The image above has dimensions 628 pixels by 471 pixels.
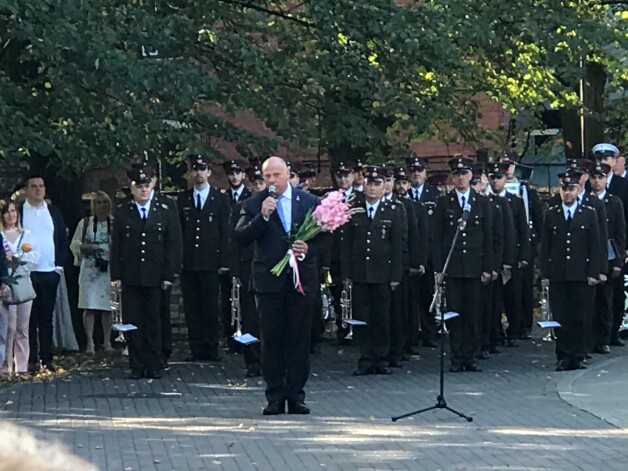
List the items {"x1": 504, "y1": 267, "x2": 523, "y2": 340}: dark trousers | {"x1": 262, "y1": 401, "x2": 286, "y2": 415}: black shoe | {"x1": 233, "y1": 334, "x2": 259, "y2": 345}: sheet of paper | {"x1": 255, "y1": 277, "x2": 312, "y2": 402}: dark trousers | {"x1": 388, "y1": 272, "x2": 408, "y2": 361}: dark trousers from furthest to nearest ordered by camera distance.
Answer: {"x1": 504, "y1": 267, "x2": 523, "y2": 340}: dark trousers
{"x1": 388, "y1": 272, "x2": 408, "y2": 361}: dark trousers
{"x1": 233, "y1": 334, "x2": 259, "y2": 345}: sheet of paper
{"x1": 262, "y1": 401, "x2": 286, "y2": 415}: black shoe
{"x1": 255, "y1": 277, "x2": 312, "y2": 402}: dark trousers

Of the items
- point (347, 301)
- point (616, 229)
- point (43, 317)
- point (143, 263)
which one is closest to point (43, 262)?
point (43, 317)

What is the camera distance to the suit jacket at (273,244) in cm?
978

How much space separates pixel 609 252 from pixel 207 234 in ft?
15.3

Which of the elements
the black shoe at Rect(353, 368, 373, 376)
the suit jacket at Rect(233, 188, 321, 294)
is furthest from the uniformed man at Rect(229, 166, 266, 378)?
the suit jacket at Rect(233, 188, 321, 294)

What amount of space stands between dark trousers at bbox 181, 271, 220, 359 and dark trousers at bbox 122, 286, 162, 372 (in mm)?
1493

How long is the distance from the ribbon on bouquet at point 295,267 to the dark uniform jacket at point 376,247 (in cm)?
352

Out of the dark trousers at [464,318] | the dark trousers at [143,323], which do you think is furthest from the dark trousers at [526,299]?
the dark trousers at [143,323]

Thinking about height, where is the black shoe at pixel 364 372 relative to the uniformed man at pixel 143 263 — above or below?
below

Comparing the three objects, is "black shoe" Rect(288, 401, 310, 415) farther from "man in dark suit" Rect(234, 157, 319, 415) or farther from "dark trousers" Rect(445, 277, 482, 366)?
"dark trousers" Rect(445, 277, 482, 366)

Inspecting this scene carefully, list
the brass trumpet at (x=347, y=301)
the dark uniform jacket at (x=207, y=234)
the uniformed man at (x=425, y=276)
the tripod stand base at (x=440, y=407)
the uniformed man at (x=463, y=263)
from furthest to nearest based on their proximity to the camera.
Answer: the uniformed man at (x=425, y=276)
the dark uniform jacket at (x=207, y=234)
the brass trumpet at (x=347, y=301)
the uniformed man at (x=463, y=263)
the tripod stand base at (x=440, y=407)

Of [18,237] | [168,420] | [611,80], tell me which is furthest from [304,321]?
[611,80]

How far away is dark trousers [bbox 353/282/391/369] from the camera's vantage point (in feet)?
43.2

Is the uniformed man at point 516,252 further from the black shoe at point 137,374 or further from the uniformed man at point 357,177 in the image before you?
the black shoe at point 137,374

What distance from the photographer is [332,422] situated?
9.58 metres
